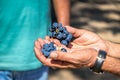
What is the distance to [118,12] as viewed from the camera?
218 inches

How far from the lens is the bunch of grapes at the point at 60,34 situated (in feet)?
6.70

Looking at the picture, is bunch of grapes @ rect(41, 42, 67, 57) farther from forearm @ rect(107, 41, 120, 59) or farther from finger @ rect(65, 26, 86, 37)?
forearm @ rect(107, 41, 120, 59)

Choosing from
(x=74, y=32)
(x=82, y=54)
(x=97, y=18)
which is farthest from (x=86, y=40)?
(x=97, y=18)

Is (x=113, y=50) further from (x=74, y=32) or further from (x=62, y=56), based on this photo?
(x=62, y=56)

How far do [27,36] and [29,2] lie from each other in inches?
9.5

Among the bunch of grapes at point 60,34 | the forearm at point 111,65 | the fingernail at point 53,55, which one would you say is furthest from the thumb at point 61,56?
the forearm at point 111,65

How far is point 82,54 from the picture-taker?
1.92 m

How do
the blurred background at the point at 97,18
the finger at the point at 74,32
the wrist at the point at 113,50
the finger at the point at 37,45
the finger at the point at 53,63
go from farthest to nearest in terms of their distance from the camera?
the blurred background at the point at 97,18 → the wrist at the point at 113,50 → the finger at the point at 74,32 → the finger at the point at 37,45 → the finger at the point at 53,63

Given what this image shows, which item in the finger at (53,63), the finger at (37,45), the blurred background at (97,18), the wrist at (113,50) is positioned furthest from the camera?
the blurred background at (97,18)

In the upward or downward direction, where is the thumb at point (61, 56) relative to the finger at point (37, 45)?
downward

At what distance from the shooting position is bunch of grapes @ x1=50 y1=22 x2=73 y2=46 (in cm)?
204

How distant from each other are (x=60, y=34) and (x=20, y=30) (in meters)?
0.30

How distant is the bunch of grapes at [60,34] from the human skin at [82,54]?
0.11ft

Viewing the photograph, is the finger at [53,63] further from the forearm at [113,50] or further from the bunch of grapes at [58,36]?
the forearm at [113,50]
